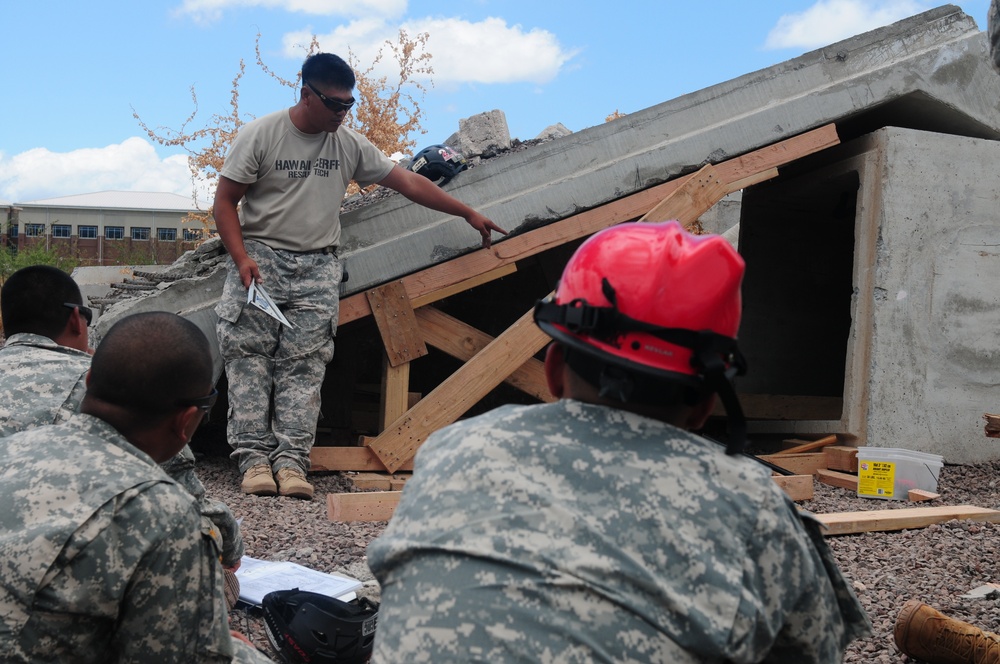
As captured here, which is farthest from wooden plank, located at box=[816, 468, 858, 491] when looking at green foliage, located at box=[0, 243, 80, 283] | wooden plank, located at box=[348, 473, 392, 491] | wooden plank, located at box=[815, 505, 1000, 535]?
green foliage, located at box=[0, 243, 80, 283]

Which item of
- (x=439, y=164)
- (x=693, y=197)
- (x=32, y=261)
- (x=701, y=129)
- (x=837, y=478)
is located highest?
(x=701, y=129)

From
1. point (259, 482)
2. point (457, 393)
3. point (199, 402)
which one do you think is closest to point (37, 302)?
point (199, 402)

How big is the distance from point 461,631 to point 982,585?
3270 mm

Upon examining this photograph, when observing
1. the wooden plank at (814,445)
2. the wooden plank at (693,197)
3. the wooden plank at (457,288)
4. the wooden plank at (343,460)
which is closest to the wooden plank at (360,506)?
the wooden plank at (343,460)

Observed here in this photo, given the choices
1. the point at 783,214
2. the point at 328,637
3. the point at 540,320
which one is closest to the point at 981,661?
the point at 328,637

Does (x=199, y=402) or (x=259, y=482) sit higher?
(x=199, y=402)

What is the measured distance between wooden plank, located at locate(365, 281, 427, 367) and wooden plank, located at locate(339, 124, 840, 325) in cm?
6

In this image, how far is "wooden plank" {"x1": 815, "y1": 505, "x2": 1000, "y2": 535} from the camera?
15.4ft

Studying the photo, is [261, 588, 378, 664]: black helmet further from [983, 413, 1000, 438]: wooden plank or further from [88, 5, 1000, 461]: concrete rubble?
[983, 413, 1000, 438]: wooden plank

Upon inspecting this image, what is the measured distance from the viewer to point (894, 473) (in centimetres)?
571

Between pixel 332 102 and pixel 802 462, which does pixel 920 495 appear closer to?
pixel 802 462

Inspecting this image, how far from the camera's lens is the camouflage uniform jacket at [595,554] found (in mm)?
1350

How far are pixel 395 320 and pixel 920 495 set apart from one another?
3201 mm

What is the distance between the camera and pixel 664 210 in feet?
19.9
